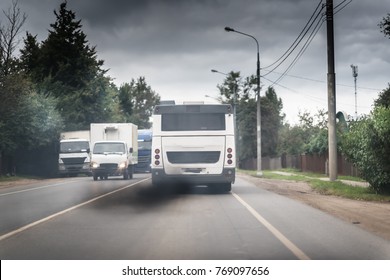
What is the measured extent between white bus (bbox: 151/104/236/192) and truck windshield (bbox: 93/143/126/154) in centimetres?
1261

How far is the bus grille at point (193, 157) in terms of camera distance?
62.3 feet

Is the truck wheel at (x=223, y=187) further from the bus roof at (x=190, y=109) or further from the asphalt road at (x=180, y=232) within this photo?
the asphalt road at (x=180, y=232)

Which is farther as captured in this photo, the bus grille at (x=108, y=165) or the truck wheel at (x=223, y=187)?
the bus grille at (x=108, y=165)

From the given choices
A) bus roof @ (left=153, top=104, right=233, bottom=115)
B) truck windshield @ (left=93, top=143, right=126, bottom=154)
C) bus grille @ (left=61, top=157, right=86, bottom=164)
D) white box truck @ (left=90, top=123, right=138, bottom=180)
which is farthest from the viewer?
bus grille @ (left=61, top=157, right=86, bottom=164)

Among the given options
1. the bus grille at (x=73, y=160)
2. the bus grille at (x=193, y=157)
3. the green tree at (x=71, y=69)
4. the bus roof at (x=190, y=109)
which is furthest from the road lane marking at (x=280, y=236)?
the green tree at (x=71, y=69)

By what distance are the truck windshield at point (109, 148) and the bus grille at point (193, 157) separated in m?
13.0

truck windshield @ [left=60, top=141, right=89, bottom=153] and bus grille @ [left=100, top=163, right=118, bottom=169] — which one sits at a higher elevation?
truck windshield @ [left=60, top=141, right=89, bottom=153]

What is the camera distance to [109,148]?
31812mm

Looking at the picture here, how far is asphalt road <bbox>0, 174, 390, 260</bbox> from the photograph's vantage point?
25.3 feet

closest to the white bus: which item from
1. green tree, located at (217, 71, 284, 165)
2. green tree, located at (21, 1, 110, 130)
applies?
green tree, located at (21, 1, 110, 130)

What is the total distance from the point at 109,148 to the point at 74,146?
7888mm

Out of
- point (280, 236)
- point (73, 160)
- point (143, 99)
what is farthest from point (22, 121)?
point (143, 99)

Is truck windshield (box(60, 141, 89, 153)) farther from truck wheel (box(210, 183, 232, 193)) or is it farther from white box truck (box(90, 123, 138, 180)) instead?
truck wheel (box(210, 183, 232, 193))

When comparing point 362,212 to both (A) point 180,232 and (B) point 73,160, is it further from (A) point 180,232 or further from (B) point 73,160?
(B) point 73,160
